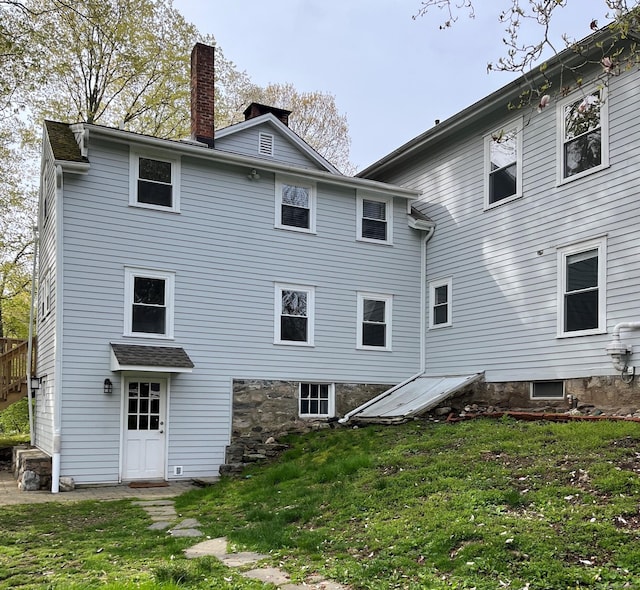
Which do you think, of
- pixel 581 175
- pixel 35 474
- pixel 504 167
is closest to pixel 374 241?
pixel 504 167

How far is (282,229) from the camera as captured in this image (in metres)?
14.5

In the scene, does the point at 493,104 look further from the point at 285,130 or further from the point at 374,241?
the point at 285,130

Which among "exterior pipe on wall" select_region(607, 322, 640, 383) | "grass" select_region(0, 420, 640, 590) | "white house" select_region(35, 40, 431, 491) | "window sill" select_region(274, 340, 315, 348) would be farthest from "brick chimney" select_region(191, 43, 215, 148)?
"exterior pipe on wall" select_region(607, 322, 640, 383)

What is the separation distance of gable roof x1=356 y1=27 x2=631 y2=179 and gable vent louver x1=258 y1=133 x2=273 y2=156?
2.75 metres

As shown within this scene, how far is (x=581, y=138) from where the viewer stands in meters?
11.8

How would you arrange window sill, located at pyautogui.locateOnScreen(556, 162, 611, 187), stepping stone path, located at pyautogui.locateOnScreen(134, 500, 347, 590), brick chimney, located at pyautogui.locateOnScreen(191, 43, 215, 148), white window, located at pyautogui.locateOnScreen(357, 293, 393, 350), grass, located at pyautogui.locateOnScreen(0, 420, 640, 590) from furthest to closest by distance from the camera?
brick chimney, located at pyautogui.locateOnScreen(191, 43, 215, 148) < white window, located at pyautogui.locateOnScreen(357, 293, 393, 350) < window sill, located at pyautogui.locateOnScreen(556, 162, 611, 187) < stepping stone path, located at pyautogui.locateOnScreen(134, 500, 347, 590) < grass, located at pyautogui.locateOnScreen(0, 420, 640, 590)

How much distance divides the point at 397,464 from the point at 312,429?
5.39m

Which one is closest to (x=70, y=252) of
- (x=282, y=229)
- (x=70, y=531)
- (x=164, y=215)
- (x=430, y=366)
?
(x=164, y=215)

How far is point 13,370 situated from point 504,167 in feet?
41.7

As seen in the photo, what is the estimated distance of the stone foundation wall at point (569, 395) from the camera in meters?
10.3

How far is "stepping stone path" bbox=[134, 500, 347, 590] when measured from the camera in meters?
5.30

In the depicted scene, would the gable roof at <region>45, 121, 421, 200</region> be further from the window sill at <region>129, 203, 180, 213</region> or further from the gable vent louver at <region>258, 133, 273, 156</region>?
the gable vent louver at <region>258, 133, 273, 156</region>

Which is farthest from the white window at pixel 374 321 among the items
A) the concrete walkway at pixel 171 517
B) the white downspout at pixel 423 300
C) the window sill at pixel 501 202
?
the concrete walkway at pixel 171 517

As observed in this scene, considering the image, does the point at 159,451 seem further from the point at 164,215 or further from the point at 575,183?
the point at 575,183
